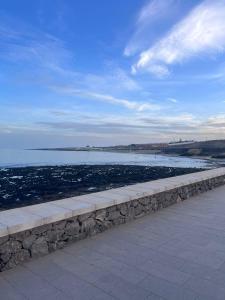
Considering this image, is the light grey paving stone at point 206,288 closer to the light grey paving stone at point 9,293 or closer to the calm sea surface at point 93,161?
the light grey paving stone at point 9,293

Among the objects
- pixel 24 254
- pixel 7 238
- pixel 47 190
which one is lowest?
pixel 47 190

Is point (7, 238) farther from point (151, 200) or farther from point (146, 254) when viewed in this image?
point (151, 200)

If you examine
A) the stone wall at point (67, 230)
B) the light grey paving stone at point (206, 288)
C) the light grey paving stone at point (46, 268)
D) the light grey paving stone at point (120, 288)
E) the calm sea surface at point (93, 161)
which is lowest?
the calm sea surface at point (93, 161)

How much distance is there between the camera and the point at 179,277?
3.04 meters

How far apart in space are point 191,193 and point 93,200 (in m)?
3.79

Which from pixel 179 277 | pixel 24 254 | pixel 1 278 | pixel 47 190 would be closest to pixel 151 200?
pixel 179 277

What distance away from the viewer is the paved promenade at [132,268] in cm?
274

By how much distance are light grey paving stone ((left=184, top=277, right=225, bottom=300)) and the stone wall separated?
1744 mm

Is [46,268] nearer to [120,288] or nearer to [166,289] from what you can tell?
[120,288]

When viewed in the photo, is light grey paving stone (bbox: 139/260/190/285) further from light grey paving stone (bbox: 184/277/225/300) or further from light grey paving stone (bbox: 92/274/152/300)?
light grey paving stone (bbox: 92/274/152/300)

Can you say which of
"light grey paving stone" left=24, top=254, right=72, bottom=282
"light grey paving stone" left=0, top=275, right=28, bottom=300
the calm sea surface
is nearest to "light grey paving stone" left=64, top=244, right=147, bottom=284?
"light grey paving stone" left=24, top=254, right=72, bottom=282

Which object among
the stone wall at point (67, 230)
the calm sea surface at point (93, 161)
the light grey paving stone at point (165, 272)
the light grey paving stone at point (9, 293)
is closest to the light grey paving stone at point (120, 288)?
the light grey paving stone at point (165, 272)

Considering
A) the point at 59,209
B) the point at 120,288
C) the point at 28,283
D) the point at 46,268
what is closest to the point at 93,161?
the point at 59,209

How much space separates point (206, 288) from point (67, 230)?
1.95 m
